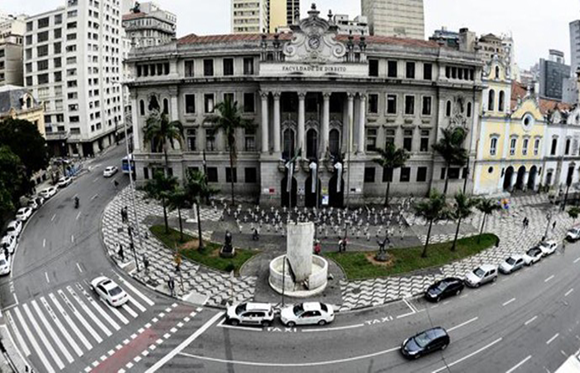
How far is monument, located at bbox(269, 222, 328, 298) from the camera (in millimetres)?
42062

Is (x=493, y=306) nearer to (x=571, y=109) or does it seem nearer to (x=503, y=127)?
(x=503, y=127)

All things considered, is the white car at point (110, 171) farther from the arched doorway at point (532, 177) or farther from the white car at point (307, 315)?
the arched doorway at point (532, 177)

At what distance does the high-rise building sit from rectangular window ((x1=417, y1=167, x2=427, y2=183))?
9991 cm

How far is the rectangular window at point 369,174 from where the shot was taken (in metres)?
71.3

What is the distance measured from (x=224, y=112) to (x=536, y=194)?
59.1 m

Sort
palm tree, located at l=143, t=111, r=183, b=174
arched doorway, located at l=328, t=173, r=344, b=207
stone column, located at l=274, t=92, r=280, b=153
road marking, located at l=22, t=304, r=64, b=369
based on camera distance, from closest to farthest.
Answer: road marking, located at l=22, t=304, r=64, b=369 < palm tree, located at l=143, t=111, r=183, b=174 < stone column, located at l=274, t=92, r=280, b=153 < arched doorway, located at l=328, t=173, r=344, b=207

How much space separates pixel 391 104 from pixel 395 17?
10746cm

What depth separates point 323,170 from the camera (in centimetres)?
6688

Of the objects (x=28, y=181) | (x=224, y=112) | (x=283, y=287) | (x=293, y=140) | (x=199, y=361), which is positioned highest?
(x=224, y=112)

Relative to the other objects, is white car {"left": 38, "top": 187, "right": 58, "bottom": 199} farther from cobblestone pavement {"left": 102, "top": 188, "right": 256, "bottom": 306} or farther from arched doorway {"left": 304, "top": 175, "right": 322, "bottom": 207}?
arched doorway {"left": 304, "top": 175, "right": 322, "bottom": 207}

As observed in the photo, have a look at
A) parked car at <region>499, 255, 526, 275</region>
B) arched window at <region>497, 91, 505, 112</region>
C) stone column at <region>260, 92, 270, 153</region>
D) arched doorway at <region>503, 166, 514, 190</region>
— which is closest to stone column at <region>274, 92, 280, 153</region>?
stone column at <region>260, 92, 270, 153</region>

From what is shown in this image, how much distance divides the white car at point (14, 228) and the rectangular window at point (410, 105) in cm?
5947

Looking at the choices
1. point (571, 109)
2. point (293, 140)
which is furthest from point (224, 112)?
point (571, 109)

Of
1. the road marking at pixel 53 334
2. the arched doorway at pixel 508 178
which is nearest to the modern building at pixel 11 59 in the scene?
the road marking at pixel 53 334
